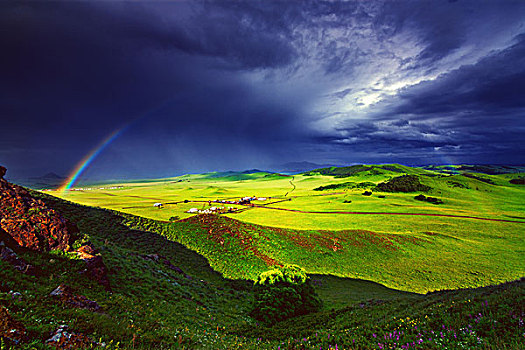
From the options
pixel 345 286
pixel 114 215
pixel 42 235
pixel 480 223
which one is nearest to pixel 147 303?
pixel 42 235

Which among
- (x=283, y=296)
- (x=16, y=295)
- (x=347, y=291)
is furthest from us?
(x=347, y=291)

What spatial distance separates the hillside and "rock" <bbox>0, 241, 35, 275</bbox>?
0.19 m

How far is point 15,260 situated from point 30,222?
322 cm

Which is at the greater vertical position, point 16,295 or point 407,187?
point 407,187

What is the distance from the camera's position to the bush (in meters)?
16.7

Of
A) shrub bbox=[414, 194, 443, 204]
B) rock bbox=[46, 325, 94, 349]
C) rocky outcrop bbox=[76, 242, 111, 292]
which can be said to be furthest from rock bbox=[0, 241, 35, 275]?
shrub bbox=[414, 194, 443, 204]

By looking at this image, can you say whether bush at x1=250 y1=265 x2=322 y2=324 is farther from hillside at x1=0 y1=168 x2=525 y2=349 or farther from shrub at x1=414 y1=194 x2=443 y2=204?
shrub at x1=414 y1=194 x2=443 y2=204

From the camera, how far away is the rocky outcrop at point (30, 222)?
11430mm

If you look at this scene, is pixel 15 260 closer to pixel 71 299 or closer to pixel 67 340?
pixel 71 299

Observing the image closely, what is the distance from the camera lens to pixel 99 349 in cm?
600

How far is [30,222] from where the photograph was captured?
1202 cm

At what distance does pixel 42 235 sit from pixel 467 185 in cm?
21040

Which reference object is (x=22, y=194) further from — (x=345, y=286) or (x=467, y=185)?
(x=467, y=185)

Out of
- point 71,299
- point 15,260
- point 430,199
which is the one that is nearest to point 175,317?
point 71,299
